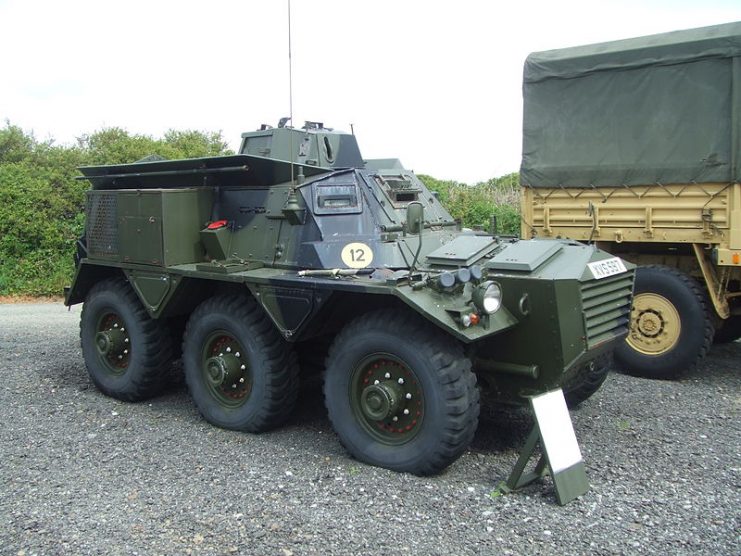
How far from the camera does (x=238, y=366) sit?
5805 millimetres

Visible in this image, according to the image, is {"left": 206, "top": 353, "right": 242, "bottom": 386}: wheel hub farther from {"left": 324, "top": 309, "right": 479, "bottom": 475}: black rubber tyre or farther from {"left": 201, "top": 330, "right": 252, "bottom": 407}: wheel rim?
{"left": 324, "top": 309, "right": 479, "bottom": 475}: black rubber tyre

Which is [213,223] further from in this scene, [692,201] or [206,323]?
[692,201]

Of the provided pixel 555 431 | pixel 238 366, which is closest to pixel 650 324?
pixel 555 431

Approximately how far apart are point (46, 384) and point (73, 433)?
60.9 inches

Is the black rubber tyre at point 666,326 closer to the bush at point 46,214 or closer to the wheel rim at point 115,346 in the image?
the wheel rim at point 115,346

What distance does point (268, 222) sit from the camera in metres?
5.98

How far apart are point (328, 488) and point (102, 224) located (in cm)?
336

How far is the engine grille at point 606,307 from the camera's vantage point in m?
5.01

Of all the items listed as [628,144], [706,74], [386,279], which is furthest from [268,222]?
[706,74]

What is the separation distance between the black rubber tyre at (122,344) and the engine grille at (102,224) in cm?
31

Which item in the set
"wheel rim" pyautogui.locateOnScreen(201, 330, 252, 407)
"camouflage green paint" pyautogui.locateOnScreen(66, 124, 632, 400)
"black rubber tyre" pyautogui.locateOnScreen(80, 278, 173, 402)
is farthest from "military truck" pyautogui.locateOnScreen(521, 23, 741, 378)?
"black rubber tyre" pyautogui.locateOnScreen(80, 278, 173, 402)

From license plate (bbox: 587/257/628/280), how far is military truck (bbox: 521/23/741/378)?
6.31 feet

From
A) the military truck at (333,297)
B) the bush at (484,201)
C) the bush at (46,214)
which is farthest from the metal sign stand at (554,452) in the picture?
the bush at (46,214)

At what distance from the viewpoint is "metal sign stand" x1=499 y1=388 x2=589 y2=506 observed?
4.48m
